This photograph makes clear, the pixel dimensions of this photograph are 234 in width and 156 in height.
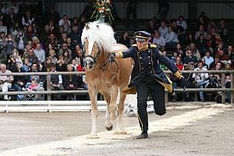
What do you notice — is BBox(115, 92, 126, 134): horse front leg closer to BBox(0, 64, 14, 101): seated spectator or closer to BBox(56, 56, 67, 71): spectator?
BBox(0, 64, 14, 101): seated spectator

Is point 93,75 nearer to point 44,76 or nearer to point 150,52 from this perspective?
point 150,52

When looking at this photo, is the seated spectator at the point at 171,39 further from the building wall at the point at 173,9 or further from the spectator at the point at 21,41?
the spectator at the point at 21,41

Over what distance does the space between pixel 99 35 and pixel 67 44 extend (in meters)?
9.86

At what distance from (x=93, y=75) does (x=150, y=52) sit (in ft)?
3.76

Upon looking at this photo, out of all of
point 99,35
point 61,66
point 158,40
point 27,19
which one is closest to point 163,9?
point 158,40

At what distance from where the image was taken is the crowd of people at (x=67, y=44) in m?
20.7

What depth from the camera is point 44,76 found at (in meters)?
A: 20.6

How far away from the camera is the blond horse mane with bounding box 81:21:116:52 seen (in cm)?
1270

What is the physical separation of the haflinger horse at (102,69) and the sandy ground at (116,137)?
1.63 ft

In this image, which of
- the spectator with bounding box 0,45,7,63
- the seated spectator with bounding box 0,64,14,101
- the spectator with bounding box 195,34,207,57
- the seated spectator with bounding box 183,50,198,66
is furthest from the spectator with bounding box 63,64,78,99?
the spectator with bounding box 195,34,207,57

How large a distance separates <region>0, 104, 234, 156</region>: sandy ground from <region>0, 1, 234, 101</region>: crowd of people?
2.28m

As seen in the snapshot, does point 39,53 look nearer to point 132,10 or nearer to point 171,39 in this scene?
point 171,39

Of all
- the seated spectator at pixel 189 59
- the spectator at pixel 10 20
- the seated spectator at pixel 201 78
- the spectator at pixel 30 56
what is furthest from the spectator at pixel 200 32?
the spectator at pixel 30 56

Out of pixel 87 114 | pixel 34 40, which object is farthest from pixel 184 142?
pixel 34 40
